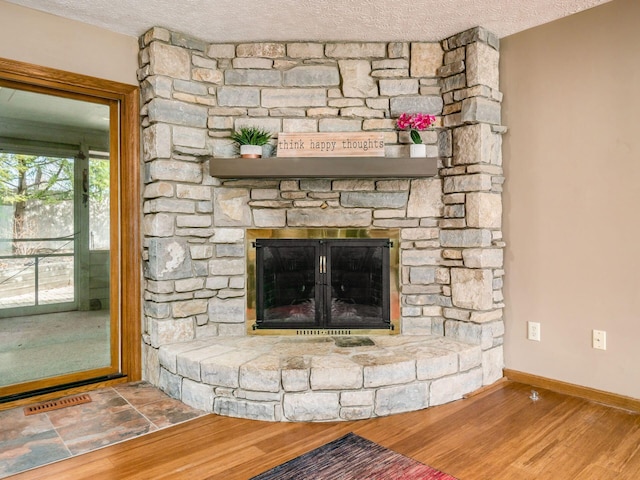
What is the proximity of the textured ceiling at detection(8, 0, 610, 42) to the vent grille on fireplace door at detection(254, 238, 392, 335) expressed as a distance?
141cm

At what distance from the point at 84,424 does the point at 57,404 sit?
0.40 m

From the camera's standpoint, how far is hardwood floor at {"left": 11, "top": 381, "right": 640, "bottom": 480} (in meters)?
1.90

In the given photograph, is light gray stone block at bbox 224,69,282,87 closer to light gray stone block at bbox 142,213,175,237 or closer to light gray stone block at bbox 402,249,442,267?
light gray stone block at bbox 142,213,175,237

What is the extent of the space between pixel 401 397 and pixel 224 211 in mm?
1697

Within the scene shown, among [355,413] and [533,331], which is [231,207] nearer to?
[355,413]

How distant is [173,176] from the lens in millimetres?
2877

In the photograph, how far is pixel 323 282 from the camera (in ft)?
10.2

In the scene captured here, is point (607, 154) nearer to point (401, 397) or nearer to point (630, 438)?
point (630, 438)

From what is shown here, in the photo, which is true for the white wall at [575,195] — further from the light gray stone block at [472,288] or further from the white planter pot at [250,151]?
the white planter pot at [250,151]

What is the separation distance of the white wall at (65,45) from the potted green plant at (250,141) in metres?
0.84

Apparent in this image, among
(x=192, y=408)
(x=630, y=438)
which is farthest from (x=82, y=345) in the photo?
(x=630, y=438)

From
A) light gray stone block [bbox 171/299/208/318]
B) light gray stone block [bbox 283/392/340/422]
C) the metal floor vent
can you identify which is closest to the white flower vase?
light gray stone block [bbox 283/392/340/422]

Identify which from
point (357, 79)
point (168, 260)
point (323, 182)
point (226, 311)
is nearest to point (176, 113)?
point (168, 260)

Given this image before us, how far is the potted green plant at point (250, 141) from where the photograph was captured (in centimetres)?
288
